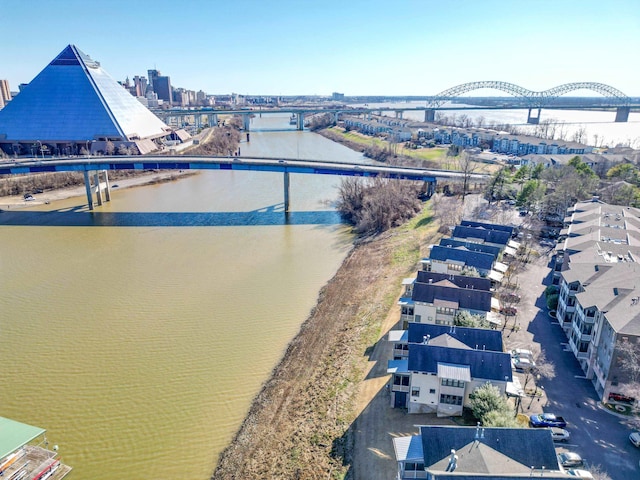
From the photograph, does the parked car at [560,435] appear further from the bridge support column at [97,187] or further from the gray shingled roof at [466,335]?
the bridge support column at [97,187]

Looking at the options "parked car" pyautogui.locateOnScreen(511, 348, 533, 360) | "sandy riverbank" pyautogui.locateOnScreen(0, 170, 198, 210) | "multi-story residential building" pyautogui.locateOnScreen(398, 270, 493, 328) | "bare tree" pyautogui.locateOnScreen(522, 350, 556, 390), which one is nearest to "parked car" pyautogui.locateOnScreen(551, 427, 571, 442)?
"bare tree" pyautogui.locateOnScreen(522, 350, 556, 390)

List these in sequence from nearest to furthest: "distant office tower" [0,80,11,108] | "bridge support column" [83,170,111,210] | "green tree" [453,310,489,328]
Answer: "green tree" [453,310,489,328] < "bridge support column" [83,170,111,210] < "distant office tower" [0,80,11,108]

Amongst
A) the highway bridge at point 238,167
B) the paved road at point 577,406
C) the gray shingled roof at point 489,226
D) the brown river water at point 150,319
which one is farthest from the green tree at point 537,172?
the paved road at point 577,406

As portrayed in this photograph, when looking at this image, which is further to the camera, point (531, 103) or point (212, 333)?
point (531, 103)

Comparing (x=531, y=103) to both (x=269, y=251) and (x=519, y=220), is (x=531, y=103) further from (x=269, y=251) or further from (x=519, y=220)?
(x=269, y=251)

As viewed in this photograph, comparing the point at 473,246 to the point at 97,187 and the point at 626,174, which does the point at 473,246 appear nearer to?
the point at 626,174

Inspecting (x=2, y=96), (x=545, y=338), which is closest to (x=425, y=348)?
(x=545, y=338)

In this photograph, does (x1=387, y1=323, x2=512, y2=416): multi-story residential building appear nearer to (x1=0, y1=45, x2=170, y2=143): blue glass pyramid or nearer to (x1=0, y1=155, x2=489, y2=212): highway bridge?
(x1=0, y1=155, x2=489, y2=212): highway bridge
